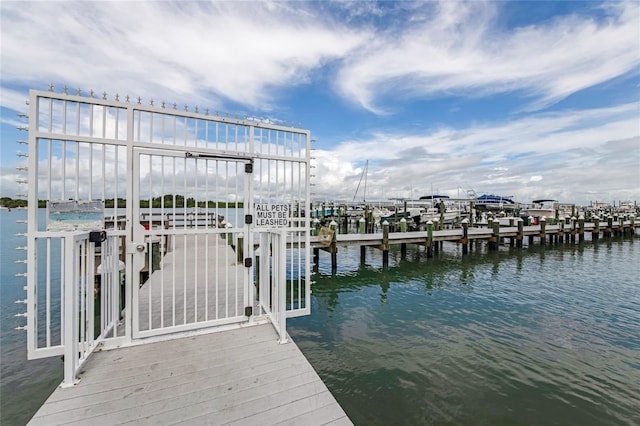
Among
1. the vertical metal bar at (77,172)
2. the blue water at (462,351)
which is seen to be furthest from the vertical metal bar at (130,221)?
the blue water at (462,351)

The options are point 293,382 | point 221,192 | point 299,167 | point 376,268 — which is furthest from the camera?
point 376,268

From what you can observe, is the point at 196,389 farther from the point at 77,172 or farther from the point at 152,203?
the point at 77,172

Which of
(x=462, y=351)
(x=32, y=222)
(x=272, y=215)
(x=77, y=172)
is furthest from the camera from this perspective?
(x=462, y=351)

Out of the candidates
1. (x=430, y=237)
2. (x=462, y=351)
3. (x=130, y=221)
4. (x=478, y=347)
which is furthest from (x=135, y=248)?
(x=430, y=237)

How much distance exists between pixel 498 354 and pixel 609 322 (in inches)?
151

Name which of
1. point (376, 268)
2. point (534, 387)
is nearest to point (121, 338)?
point (534, 387)

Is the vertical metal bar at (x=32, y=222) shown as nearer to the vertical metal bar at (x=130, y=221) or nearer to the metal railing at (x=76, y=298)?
the metal railing at (x=76, y=298)

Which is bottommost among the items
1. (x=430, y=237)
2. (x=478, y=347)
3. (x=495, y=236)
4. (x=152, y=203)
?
(x=478, y=347)

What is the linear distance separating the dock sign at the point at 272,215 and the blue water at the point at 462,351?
2.46 metres

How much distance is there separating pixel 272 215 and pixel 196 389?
2.10 m

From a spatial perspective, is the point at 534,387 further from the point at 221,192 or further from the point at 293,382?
the point at 221,192

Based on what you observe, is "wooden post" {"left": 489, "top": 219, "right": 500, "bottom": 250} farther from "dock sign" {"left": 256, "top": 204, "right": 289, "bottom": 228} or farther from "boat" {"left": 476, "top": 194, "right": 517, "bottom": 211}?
"boat" {"left": 476, "top": 194, "right": 517, "bottom": 211}

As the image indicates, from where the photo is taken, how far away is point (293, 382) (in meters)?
2.52

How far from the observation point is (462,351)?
5109 millimetres
